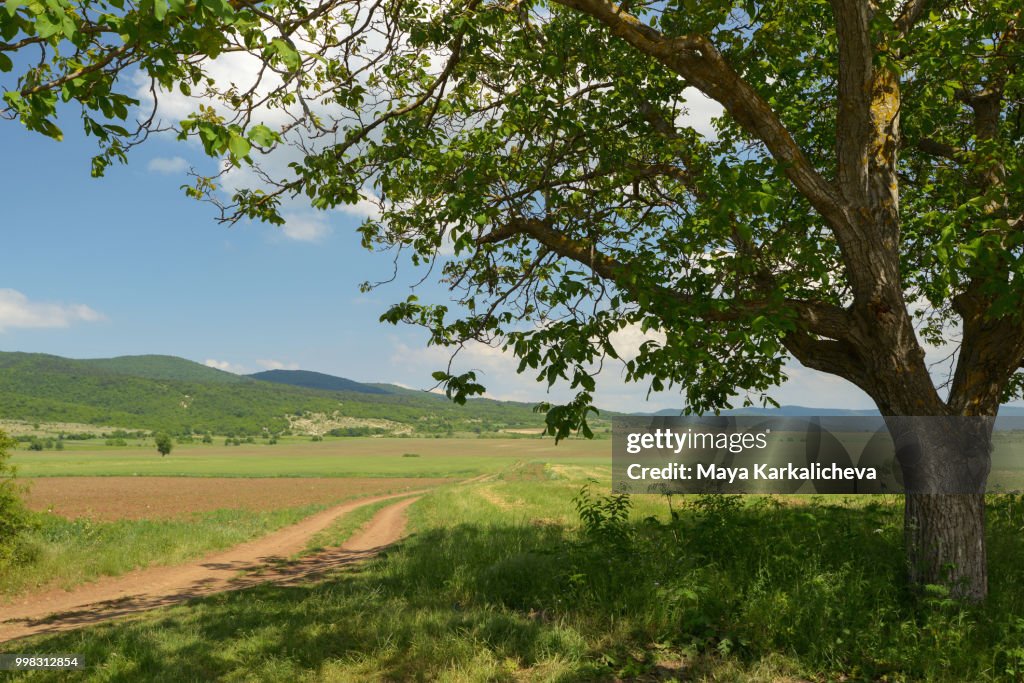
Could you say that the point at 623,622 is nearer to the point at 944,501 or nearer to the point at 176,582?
the point at 944,501

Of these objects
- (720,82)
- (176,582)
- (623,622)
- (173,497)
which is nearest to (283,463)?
(173,497)

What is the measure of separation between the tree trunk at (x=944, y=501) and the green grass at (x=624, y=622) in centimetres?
38

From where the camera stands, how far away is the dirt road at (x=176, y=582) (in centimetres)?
1085

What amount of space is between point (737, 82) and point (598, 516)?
6.73 metres

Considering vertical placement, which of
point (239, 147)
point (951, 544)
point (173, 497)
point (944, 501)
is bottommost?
point (173, 497)

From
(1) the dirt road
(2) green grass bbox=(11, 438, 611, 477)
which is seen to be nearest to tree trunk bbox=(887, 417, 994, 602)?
(1) the dirt road

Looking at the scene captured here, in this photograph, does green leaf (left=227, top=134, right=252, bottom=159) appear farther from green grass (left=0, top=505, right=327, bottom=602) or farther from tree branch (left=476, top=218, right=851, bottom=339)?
→ green grass (left=0, top=505, right=327, bottom=602)

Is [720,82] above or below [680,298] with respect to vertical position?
above

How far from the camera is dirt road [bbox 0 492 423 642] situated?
35.6 ft

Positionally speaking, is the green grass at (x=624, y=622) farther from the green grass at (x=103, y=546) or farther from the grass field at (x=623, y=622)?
the green grass at (x=103, y=546)

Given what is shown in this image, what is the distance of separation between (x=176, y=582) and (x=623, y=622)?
11.4 m

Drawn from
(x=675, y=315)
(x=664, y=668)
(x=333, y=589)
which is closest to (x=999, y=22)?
(x=675, y=315)

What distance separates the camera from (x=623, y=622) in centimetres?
747

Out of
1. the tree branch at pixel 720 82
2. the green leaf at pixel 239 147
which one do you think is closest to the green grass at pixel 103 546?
the green leaf at pixel 239 147
